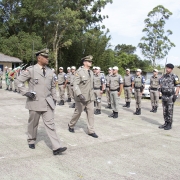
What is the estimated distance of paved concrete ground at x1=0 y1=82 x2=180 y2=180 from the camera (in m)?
4.14

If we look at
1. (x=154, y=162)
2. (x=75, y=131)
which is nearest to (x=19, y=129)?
(x=75, y=131)

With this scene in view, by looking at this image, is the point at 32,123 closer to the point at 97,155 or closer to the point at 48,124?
the point at 48,124

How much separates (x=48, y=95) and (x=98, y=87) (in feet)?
18.2

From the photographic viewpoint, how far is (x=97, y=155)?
504 cm

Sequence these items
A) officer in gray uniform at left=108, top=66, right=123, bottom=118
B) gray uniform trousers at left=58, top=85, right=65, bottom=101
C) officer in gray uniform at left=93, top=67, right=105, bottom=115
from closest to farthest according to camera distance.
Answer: officer in gray uniform at left=108, top=66, right=123, bottom=118
officer in gray uniform at left=93, top=67, right=105, bottom=115
gray uniform trousers at left=58, top=85, right=65, bottom=101

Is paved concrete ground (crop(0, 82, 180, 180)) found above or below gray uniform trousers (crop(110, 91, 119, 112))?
below

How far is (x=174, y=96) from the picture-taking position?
755 cm

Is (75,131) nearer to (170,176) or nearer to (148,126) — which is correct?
(148,126)

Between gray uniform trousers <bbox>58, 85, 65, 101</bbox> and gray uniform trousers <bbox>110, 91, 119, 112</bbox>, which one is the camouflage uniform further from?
gray uniform trousers <bbox>58, 85, 65, 101</bbox>

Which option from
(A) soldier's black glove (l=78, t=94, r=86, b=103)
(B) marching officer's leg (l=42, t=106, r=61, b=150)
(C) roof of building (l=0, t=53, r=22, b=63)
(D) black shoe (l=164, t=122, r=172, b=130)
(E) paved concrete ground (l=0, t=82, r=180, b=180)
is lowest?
(E) paved concrete ground (l=0, t=82, r=180, b=180)

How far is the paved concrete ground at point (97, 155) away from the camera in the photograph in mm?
4137

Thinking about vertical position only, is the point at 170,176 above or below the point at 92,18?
below

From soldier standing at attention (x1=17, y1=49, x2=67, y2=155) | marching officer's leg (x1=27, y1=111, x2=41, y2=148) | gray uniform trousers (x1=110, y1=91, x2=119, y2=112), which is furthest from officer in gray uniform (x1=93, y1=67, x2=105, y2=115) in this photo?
soldier standing at attention (x1=17, y1=49, x2=67, y2=155)

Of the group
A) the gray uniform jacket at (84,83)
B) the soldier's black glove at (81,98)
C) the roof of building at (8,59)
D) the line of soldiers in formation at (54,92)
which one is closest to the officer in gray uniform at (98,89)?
the line of soldiers in formation at (54,92)
